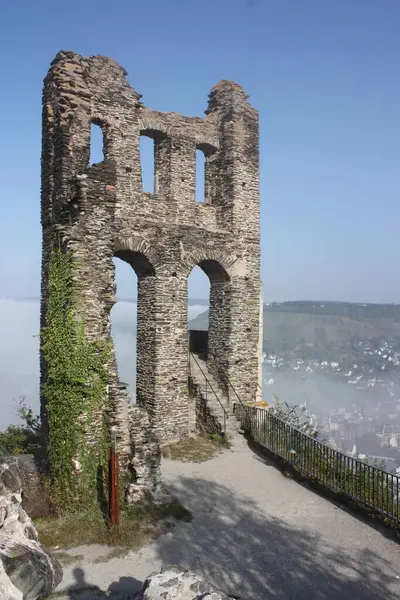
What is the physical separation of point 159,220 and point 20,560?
35.8 ft

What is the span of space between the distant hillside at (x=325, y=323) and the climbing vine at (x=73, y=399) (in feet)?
255

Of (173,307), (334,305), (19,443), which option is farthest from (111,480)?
(334,305)

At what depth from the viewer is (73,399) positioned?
9.97 meters

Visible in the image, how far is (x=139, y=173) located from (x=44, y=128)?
118 inches

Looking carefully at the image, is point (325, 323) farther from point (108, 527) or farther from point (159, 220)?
point (108, 527)

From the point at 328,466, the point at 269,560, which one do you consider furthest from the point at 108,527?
the point at 328,466

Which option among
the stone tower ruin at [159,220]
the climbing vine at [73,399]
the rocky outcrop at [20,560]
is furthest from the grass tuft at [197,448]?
the rocky outcrop at [20,560]

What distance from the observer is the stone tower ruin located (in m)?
10.5

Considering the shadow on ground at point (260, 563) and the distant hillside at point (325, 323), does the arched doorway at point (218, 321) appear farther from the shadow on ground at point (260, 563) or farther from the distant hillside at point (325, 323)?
the distant hillside at point (325, 323)

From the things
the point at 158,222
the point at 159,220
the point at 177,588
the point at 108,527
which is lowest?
the point at 108,527

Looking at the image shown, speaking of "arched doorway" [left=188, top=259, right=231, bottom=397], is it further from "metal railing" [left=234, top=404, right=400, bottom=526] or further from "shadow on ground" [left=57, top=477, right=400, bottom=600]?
"shadow on ground" [left=57, top=477, right=400, bottom=600]

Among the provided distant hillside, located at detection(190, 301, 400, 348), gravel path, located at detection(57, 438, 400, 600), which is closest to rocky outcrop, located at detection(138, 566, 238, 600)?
gravel path, located at detection(57, 438, 400, 600)

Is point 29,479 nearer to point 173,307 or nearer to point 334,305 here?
point 173,307

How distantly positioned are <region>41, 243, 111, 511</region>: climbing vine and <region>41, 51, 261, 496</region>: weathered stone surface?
0.74 ft
